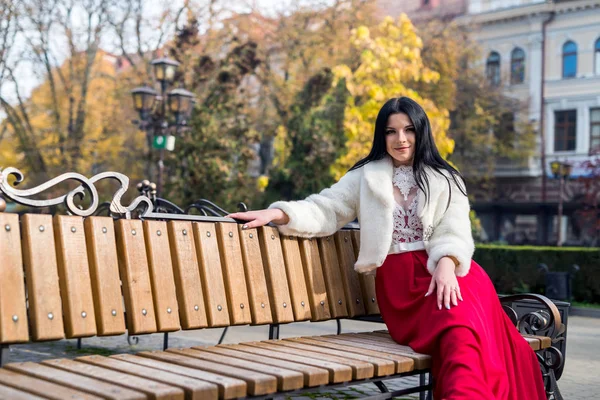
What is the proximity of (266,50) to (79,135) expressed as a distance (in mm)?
7622

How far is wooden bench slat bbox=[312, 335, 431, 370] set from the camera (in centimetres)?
354

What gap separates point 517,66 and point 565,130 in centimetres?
379

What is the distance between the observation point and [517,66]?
37.3 m

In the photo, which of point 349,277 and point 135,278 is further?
point 349,277

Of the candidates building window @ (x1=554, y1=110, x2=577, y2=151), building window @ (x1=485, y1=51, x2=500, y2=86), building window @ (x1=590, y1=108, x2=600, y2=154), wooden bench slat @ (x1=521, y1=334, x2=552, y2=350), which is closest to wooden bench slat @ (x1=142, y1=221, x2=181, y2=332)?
wooden bench slat @ (x1=521, y1=334, x2=552, y2=350)

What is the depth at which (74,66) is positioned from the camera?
29812 millimetres

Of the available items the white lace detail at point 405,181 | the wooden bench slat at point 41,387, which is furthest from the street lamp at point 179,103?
the wooden bench slat at point 41,387

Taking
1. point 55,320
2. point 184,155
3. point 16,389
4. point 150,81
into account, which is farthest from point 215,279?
point 150,81

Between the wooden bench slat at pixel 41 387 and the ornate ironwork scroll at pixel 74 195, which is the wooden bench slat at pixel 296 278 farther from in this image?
the wooden bench slat at pixel 41 387

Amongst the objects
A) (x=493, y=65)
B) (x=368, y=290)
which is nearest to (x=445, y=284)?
(x=368, y=290)

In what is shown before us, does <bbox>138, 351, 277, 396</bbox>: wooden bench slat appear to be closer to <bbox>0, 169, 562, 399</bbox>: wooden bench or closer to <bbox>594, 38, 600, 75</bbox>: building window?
<bbox>0, 169, 562, 399</bbox>: wooden bench

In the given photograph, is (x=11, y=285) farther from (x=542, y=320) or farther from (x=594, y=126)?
(x=594, y=126)

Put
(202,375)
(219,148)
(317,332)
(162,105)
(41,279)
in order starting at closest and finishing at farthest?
(202,375), (41,279), (317,332), (162,105), (219,148)

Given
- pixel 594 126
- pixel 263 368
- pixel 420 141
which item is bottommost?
pixel 594 126
